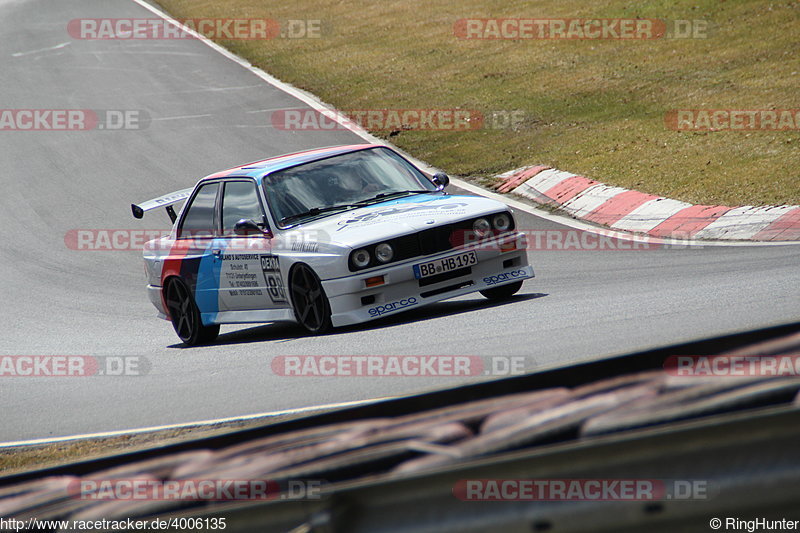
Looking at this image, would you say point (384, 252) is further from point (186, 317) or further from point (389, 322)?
point (186, 317)

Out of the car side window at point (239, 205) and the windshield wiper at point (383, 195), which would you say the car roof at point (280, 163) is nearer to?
the car side window at point (239, 205)

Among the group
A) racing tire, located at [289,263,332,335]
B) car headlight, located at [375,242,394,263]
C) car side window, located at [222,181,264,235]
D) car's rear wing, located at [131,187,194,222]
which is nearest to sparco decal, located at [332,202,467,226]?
car headlight, located at [375,242,394,263]

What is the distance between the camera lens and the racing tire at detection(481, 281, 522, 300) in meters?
9.26

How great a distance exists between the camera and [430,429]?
10.0 ft

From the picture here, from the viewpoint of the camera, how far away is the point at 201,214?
9.91 metres

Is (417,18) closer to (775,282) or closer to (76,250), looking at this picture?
(76,250)

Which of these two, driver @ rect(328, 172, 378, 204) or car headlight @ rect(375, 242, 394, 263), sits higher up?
driver @ rect(328, 172, 378, 204)

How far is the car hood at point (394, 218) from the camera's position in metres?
8.29

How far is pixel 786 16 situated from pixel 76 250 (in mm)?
15012

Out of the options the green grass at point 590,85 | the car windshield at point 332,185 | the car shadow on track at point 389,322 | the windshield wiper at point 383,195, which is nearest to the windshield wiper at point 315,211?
the car windshield at point 332,185

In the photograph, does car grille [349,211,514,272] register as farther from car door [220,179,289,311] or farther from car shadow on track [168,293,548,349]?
car door [220,179,289,311]

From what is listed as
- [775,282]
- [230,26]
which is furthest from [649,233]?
[230,26]

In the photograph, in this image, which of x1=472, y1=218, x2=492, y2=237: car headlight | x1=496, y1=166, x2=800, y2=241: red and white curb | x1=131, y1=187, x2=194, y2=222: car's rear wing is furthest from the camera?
x1=496, y1=166, x2=800, y2=241: red and white curb

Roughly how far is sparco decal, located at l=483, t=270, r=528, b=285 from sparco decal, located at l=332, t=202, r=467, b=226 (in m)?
Answer: 0.66
